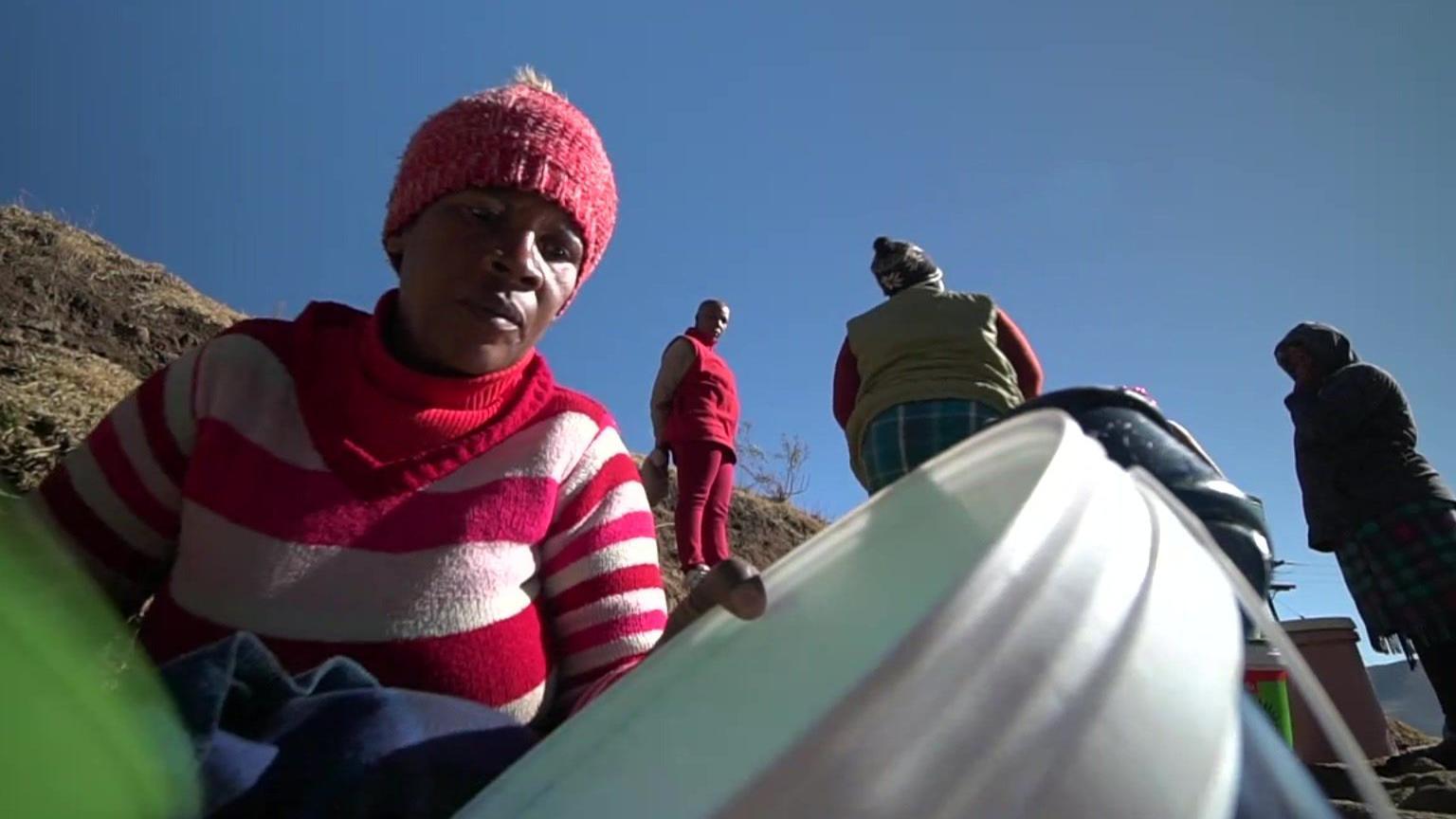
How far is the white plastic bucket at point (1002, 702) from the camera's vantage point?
327mm

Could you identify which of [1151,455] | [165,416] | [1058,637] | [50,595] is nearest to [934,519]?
[1151,455]

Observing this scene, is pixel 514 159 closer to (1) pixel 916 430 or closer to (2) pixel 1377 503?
(1) pixel 916 430

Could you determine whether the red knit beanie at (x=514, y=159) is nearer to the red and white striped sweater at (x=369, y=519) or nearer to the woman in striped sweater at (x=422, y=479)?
the woman in striped sweater at (x=422, y=479)

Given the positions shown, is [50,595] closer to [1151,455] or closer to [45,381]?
[1151,455]

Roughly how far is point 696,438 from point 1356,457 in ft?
7.56

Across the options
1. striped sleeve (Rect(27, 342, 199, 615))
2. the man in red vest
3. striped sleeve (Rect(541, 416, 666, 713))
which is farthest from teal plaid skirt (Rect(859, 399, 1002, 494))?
the man in red vest

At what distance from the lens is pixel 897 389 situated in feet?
7.95

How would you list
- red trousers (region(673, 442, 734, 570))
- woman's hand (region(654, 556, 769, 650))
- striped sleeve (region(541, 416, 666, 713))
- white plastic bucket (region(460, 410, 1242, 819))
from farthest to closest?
red trousers (region(673, 442, 734, 570)) → striped sleeve (region(541, 416, 666, 713)) → woman's hand (region(654, 556, 769, 650)) → white plastic bucket (region(460, 410, 1242, 819))

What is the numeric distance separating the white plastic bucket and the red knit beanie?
2.22 ft

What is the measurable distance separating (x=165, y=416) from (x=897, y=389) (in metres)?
1.75

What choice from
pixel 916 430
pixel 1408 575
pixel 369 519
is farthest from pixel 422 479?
pixel 1408 575

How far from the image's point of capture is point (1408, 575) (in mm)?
2695

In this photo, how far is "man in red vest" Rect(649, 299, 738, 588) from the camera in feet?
13.5

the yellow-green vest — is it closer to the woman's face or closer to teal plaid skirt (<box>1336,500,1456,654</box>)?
teal plaid skirt (<box>1336,500,1456,654</box>)
